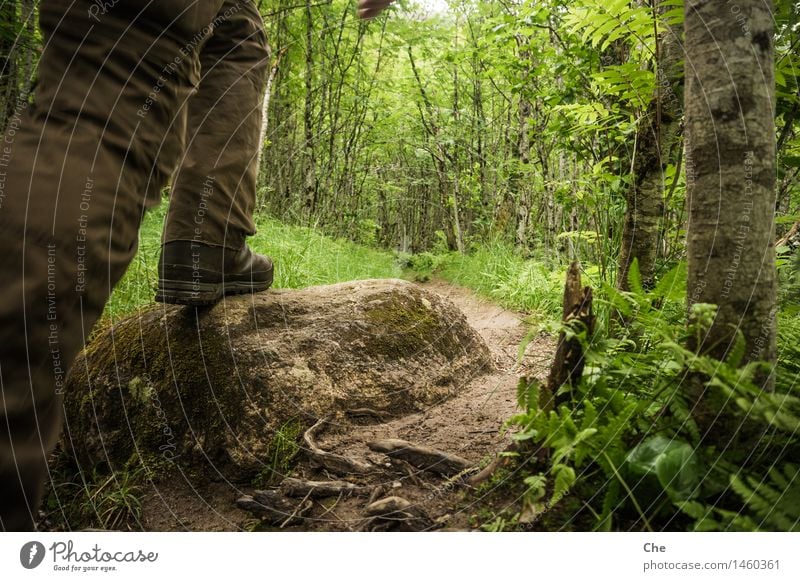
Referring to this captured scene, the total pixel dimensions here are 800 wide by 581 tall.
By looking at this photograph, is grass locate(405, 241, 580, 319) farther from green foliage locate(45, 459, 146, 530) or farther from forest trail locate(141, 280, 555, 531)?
green foliage locate(45, 459, 146, 530)

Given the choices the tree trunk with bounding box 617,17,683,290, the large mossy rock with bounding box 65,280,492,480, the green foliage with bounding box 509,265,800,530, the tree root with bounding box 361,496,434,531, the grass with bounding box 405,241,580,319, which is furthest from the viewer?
the grass with bounding box 405,241,580,319

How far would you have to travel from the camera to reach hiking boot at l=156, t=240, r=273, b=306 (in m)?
1.77

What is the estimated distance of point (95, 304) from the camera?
1.01m

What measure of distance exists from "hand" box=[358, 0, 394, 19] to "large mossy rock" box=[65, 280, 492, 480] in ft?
4.20

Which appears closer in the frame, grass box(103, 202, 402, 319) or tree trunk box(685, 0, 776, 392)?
tree trunk box(685, 0, 776, 392)

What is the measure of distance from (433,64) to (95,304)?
10042mm

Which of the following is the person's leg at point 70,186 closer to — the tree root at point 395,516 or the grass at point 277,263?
the tree root at point 395,516

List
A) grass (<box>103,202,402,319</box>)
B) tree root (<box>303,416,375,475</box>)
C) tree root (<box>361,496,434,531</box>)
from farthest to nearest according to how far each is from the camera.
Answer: grass (<box>103,202,402,319</box>), tree root (<box>303,416,375,475</box>), tree root (<box>361,496,434,531</box>)

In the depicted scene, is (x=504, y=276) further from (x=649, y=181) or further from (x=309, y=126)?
(x=309, y=126)

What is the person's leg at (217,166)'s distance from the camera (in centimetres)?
178

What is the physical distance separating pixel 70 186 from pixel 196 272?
88 centimetres

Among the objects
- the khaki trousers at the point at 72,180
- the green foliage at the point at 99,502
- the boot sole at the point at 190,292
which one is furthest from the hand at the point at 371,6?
the green foliage at the point at 99,502

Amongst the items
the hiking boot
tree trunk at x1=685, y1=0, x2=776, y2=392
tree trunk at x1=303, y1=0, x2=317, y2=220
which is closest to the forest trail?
tree trunk at x1=685, y1=0, x2=776, y2=392

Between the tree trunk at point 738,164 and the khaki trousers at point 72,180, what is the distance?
1283mm
